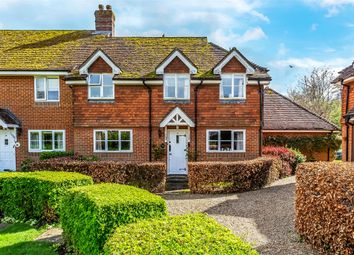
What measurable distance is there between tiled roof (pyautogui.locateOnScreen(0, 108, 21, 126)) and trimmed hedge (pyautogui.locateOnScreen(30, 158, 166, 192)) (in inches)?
198

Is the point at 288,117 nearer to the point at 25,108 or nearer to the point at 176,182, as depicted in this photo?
the point at 176,182

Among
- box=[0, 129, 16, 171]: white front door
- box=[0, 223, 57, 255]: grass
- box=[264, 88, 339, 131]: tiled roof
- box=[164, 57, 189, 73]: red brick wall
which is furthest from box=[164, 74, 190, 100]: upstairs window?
box=[0, 223, 57, 255]: grass

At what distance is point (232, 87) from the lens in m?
18.5

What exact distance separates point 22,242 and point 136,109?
10.8m

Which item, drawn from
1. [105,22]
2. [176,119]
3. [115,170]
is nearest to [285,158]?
[176,119]

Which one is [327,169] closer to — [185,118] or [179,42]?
[185,118]

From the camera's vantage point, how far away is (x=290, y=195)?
13500 mm

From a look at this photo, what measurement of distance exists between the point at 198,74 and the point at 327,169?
40.2 feet

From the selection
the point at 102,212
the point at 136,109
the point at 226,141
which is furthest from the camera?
the point at 226,141

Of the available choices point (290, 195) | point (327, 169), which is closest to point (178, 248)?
point (327, 169)

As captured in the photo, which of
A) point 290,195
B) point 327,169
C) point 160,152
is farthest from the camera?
point 160,152

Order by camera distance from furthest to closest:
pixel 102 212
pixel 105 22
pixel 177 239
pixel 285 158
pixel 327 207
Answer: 1. pixel 105 22
2. pixel 285 158
3. pixel 327 207
4. pixel 102 212
5. pixel 177 239

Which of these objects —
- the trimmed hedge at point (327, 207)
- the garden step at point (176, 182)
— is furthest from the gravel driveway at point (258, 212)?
the garden step at point (176, 182)

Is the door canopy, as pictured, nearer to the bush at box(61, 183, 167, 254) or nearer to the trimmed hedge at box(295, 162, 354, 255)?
the trimmed hedge at box(295, 162, 354, 255)
